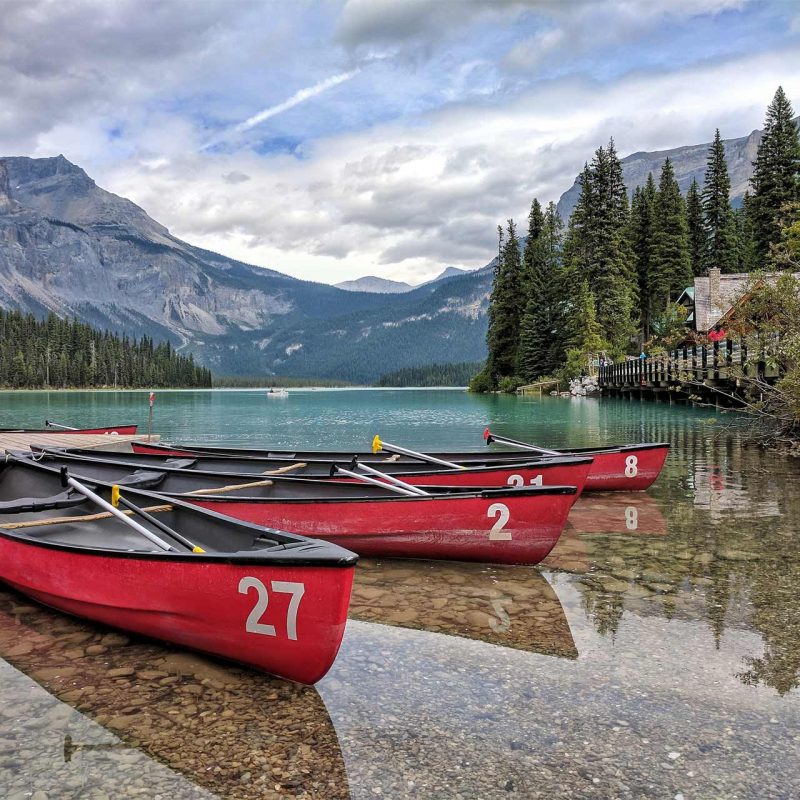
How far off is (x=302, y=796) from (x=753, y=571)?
6345mm

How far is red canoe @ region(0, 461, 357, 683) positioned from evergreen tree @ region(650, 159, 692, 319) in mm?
64522

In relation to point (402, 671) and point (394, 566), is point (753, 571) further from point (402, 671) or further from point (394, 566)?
point (402, 671)

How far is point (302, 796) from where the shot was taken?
3904mm

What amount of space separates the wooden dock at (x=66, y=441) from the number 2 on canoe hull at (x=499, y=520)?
13396mm

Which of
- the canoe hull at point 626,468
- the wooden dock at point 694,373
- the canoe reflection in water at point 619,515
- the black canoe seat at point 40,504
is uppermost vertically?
the wooden dock at point 694,373

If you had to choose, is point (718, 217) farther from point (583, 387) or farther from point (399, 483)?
point (399, 483)

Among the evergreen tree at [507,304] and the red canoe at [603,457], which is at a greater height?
the evergreen tree at [507,304]

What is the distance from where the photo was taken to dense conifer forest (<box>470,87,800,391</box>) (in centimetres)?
5925

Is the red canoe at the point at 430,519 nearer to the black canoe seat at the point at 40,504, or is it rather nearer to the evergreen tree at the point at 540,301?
the black canoe seat at the point at 40,504

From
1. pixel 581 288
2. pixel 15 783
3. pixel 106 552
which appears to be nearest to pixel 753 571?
pixel 106 552

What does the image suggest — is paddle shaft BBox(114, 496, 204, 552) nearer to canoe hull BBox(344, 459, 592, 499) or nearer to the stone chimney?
canoe hull BBox(344, 459, 592, 499)

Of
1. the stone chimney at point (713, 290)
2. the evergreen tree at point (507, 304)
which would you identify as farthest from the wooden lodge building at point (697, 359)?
the evergreen tree at point (507, 304)

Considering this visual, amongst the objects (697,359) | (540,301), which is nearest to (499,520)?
(697,359)

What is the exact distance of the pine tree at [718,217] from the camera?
2581 inches
